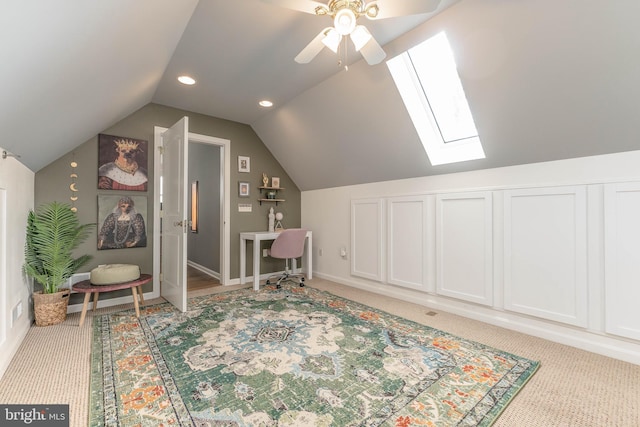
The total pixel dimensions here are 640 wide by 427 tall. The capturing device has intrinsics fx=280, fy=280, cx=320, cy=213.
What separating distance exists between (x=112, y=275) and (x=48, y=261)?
520 mm

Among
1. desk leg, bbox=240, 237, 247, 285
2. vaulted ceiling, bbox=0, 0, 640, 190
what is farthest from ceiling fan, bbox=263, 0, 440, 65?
desk leg, bbox=240, 237, 247, 285

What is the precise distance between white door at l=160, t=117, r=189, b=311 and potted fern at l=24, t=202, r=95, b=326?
881 millimetres

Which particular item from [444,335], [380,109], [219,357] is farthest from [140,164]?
[444,335]

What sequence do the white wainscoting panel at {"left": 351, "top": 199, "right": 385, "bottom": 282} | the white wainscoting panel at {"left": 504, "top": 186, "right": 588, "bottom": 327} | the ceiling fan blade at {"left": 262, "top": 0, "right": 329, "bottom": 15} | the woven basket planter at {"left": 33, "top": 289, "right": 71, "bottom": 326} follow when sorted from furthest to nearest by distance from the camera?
the white wainscoting panel at {"left": 351, "top": 199, "right": 385, "bottom": 282}
the woven basket planter at {"left": 33, "top": 289, "right": 71, "bottom": 326}
the white wainscoting panel at {"left": 504, "top": 186, "right": 588, "bottom": 327}
the ceiling fan blade at {"left": 262, "top": 0, "right": 329, "bottom": 15}

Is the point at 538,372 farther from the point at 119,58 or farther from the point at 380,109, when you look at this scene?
the point at 119,58

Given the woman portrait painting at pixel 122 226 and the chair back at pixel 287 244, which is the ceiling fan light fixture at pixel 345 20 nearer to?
the chair back at pixel 287 244

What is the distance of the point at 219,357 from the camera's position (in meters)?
1.98

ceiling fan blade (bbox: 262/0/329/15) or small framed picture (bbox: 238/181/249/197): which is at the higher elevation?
ceiling fan blade (bbox: 262/0/329/15)

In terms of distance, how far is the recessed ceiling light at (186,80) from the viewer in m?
2.88

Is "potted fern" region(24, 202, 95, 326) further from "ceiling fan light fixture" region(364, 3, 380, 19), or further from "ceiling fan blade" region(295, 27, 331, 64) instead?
"ceiling fan light fixture" region(364, 3, 380, 19)

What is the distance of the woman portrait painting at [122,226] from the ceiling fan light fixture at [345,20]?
305cm

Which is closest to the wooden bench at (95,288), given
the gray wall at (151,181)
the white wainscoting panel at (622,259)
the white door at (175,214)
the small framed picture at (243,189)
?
the white door at (175,214)

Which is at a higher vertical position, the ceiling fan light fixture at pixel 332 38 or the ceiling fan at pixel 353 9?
the ceiling fan at pixel 353 9

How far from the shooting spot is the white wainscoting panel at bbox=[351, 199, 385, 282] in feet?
12.0
